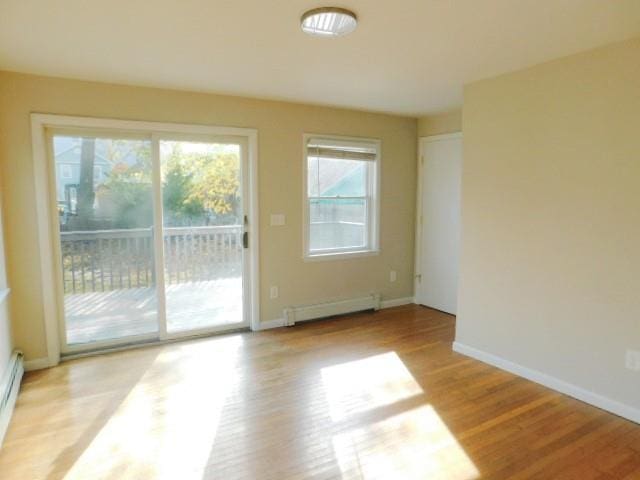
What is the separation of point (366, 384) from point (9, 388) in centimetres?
241

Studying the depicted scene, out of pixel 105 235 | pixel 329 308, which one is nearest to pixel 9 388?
pixel 105 235

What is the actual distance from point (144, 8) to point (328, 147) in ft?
8.42

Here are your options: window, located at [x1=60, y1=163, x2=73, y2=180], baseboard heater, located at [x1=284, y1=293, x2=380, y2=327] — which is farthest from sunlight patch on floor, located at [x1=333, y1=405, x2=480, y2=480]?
window, located at [x1=60, y1=163, x2=73, y2=180]

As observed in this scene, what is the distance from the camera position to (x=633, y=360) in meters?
2.48

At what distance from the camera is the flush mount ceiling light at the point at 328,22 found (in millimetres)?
2008

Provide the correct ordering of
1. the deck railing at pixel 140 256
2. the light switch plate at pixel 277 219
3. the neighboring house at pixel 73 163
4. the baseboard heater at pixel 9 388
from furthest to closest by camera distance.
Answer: the light switch plate at pixel 277 219 < the deck railing at pixel 140 256 < the neighboring house at pixel 73 163 < the baseboard heater at pixel 9 388

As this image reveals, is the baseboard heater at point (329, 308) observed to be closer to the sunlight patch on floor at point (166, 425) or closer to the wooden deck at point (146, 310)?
the wooden deck at point (146, 310)

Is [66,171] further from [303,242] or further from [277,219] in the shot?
[303,242]

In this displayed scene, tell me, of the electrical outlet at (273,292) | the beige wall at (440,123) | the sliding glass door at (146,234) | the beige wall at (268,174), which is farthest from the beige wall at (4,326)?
the beige wall at (440,123)

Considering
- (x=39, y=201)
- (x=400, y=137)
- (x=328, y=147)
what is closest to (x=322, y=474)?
(x=39, y=201)

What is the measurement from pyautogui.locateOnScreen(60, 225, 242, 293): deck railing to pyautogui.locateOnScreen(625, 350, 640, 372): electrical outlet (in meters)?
3.20

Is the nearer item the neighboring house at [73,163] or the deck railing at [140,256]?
the neighboring house at [73,163]

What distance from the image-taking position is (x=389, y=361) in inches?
133

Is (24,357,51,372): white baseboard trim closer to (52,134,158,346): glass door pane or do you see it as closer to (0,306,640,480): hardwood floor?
(0,306,640,480): hardwood floor
